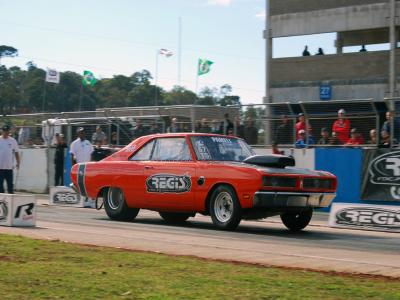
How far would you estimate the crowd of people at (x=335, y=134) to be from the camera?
17719 mm

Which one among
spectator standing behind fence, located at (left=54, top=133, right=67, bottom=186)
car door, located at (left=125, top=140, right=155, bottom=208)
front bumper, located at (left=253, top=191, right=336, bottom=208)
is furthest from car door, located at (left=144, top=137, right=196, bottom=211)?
spectator standing behind fence, located at (left=54, top=133, right=67, bottom=186)

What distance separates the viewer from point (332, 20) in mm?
38469

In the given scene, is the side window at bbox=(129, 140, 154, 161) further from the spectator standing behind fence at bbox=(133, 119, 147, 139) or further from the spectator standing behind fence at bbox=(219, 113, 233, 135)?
the spectator standing behind fence at bbox=(133, 119, 147, 139)

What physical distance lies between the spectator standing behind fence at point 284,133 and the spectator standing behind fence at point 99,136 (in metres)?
A: 6.04

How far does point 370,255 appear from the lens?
32.0 ft

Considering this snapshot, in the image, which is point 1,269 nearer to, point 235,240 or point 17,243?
point 17,243

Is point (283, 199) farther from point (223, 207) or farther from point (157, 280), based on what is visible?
point (157, 280)

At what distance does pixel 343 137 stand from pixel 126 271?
12200 millimetres

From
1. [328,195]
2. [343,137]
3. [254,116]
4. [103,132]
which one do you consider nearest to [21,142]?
[103,132]

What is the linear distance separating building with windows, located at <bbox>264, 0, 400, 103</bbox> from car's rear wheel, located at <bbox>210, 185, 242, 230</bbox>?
23951 millimetres

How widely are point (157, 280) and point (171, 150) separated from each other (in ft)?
23.0

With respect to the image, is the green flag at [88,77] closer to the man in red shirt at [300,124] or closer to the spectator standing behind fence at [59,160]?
the spectator standing behind fence at [59,160]

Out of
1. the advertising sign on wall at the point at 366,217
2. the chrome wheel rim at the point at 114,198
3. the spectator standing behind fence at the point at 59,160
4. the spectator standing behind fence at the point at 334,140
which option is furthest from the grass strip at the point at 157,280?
the spectator standing behind fence at the point at 59,160

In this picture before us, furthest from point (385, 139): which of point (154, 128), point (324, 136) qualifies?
point (154, 128)
